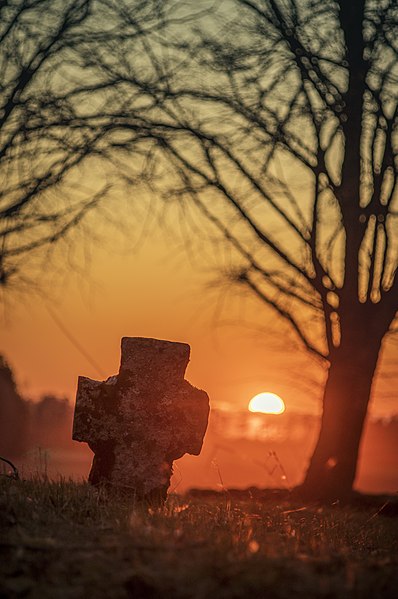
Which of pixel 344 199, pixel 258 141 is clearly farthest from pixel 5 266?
pixel 344 199

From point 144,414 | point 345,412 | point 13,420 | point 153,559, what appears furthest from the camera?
point 13,420

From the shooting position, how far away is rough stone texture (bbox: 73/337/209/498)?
879cm

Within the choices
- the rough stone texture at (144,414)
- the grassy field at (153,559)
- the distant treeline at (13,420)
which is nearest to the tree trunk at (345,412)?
the rough stone texture at (144,414)

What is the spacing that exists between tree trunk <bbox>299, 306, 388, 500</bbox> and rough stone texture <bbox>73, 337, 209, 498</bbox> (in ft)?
12.7

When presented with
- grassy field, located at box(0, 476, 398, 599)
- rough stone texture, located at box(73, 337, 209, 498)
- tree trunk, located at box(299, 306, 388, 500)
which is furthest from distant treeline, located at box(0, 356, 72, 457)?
grassy field, located at box(0, 476, 398, 599)

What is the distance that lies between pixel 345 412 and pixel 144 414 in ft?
14.2

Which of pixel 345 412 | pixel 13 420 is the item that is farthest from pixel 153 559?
pixel 13 420

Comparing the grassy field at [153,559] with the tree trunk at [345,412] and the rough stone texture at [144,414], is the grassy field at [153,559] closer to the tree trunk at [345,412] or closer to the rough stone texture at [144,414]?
the rough stone texture at [144,414]

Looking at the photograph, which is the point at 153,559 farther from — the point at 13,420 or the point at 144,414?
the point at 13,420

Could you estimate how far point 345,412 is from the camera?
1224 cm

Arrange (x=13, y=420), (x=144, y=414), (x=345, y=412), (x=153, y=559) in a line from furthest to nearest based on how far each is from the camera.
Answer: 1. (x=13, y=420)
2. (x=345, y=412)
3. (x=144, y=414)
4. (x=153, y=559)

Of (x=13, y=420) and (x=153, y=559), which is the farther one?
(x=13, y=420)

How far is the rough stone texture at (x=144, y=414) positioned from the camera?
28.8 feet

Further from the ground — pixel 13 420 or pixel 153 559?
pixel 13 420
